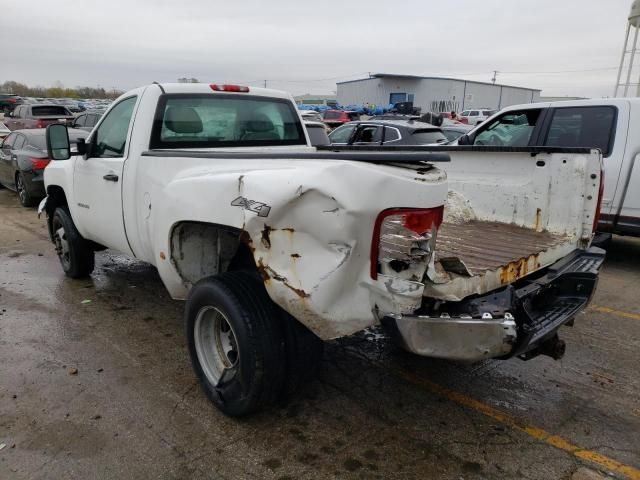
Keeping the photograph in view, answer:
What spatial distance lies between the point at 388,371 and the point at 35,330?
3126 mm

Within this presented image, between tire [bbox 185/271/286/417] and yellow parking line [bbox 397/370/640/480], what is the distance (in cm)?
120

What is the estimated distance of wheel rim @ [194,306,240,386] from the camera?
3.21 meters

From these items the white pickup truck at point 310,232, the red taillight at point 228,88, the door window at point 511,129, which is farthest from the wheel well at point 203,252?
the door window at point 511,129

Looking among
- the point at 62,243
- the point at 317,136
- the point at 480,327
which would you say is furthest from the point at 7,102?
the point at 480,327

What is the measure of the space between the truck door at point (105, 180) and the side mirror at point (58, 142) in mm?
186

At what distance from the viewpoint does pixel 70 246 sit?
547 centimetres

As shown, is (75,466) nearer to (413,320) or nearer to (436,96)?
(413,320)

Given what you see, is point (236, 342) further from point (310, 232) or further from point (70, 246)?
point (70, 246)

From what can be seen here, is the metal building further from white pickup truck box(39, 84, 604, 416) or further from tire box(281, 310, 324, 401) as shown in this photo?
tire box(281, 310, 324, 401)

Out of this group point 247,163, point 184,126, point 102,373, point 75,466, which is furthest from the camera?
point 184,126

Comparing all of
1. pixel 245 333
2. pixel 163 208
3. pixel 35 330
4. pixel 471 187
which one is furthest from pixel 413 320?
pixel 35 330

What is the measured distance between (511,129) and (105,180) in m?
5.46

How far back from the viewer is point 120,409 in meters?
3.20

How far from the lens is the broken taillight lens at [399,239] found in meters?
2.28
